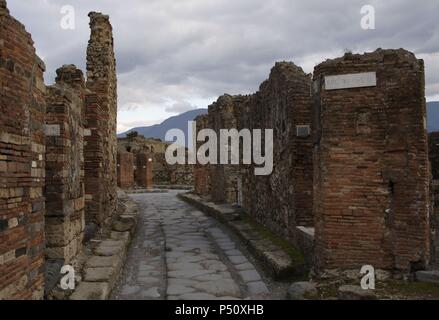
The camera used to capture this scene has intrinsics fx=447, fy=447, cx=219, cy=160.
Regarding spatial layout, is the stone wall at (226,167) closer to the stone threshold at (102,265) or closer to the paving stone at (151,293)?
the stone threshold at (102,265)

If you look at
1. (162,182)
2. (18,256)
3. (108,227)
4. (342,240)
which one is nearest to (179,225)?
(108,227)

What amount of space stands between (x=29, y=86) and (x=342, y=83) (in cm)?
394

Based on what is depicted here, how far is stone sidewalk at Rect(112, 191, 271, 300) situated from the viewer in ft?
20.2

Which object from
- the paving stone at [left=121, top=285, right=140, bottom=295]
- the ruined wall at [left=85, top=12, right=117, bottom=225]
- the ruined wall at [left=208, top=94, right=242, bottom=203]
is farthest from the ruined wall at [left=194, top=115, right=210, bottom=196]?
the paving stone at [left=121, top=285, right=140, bottom=295]

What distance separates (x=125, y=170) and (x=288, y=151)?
817 inches

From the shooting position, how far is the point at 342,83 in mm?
6102

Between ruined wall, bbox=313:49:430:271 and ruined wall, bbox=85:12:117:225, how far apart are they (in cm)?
520

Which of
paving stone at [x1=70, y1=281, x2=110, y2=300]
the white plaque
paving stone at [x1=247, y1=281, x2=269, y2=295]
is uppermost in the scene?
the white plaque

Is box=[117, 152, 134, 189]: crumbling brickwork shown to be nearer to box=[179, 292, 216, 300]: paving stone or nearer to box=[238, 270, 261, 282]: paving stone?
box=[238, 270, 261, 282]: paving stone

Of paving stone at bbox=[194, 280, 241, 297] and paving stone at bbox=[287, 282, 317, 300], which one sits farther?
paving stone at bbox=[194, 280, 241, 297]

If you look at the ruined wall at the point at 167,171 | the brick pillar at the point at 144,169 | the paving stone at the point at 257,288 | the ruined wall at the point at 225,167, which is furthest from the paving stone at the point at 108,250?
the ruined wall at the point at 167,171

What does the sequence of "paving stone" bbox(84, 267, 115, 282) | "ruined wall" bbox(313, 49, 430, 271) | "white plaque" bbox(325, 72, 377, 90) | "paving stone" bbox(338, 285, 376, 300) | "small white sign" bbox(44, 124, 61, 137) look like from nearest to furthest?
1. "paving stone" bbox(338, 285, 376, 300)
2. "paving stone" bbox(84, 267, 115, 282)
3. "ruined wall" bbox(313, 49, 430, 271)
4. "white plaque" bbox(325, 72, 377, 90)
5. "small white sign" bbox(44, 124, 61, 137)

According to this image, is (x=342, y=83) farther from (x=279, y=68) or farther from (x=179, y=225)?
(x=179, y=225)

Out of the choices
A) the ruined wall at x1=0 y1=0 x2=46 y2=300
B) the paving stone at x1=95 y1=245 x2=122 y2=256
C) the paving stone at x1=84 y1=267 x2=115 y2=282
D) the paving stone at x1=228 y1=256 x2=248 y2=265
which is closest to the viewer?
the ruined wall at x1=0 y1=0 x2=46 y2=300
